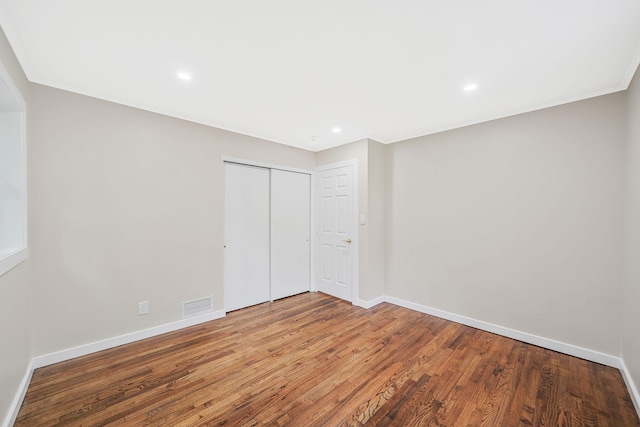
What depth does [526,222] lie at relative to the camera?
2.68 m

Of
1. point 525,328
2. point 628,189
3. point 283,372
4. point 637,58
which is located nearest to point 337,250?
point 283,372

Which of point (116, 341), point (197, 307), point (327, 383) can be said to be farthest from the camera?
point (197, 307)

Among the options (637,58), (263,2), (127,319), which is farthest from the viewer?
(127,319)

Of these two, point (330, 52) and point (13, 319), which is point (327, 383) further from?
point (330, 52)

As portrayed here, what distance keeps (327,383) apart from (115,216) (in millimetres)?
2538

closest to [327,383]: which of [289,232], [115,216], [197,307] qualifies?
[197,307]

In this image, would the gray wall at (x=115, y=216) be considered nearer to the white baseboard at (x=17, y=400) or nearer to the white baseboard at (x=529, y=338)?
the white baseboard at (x=17, y=400)

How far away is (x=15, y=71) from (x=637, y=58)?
14.4ft

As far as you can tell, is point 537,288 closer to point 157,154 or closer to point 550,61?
point 550,61

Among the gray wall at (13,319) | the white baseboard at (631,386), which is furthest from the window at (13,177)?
the white baseboard at (631,386)

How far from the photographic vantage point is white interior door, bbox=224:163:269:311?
3.46m

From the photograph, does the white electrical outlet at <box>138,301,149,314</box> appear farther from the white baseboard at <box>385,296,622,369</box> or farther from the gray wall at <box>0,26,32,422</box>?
the white baseboard at <box>385,296,622,369</box>

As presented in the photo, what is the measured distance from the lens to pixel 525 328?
2691mm

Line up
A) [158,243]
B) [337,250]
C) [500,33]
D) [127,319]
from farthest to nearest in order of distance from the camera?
[337,250] < [158,243] < [127,319] < [500,33]
